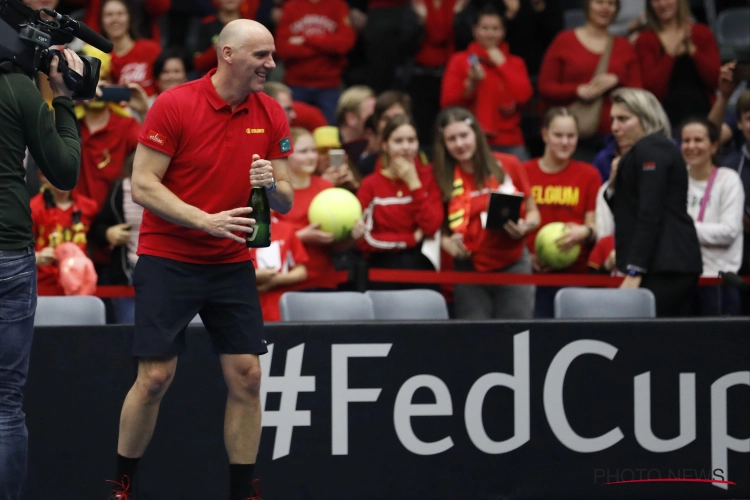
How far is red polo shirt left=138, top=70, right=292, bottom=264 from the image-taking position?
187 inches

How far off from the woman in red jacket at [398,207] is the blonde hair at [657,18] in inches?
114

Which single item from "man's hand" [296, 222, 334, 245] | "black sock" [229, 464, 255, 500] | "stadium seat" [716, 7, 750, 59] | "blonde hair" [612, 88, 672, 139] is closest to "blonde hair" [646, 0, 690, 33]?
"stadium seat" [716, 7, 750, 59]

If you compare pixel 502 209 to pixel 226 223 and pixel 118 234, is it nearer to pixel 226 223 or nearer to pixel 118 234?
pixel 118 234

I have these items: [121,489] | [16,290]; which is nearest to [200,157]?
[16,290]

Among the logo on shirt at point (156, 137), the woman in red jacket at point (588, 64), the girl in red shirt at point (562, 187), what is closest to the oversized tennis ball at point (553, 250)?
the girl in red shirt at point (562, 187)

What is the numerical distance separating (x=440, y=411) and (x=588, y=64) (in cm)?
426

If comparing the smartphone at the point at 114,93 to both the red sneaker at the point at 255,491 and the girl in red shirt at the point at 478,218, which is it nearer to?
the girl in red shirt at the point at 478,218

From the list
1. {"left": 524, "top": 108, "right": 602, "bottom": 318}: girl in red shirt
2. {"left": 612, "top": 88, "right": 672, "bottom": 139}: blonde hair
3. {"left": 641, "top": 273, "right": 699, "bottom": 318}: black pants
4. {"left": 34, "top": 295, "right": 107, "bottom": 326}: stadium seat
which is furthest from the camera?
{"left": 524, "top": 108, "right": 602, "bottom": 318}: girl in red shirt

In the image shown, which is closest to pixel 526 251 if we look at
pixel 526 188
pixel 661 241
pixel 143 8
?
pixel 526 188

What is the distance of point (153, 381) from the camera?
4.80m

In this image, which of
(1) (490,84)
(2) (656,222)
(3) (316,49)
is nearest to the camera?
(2) (656,222)

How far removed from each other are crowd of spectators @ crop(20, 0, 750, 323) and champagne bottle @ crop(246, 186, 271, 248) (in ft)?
5.85

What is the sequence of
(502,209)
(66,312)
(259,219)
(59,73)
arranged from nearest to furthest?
1. (59,73)
2. (259,219)
3. (66,312)
4. (502,209)

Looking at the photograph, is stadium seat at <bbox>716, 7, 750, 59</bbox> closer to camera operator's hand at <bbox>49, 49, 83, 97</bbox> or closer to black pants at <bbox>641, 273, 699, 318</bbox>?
black pants at <bbox>641, 273, 699, 318</bbox>
